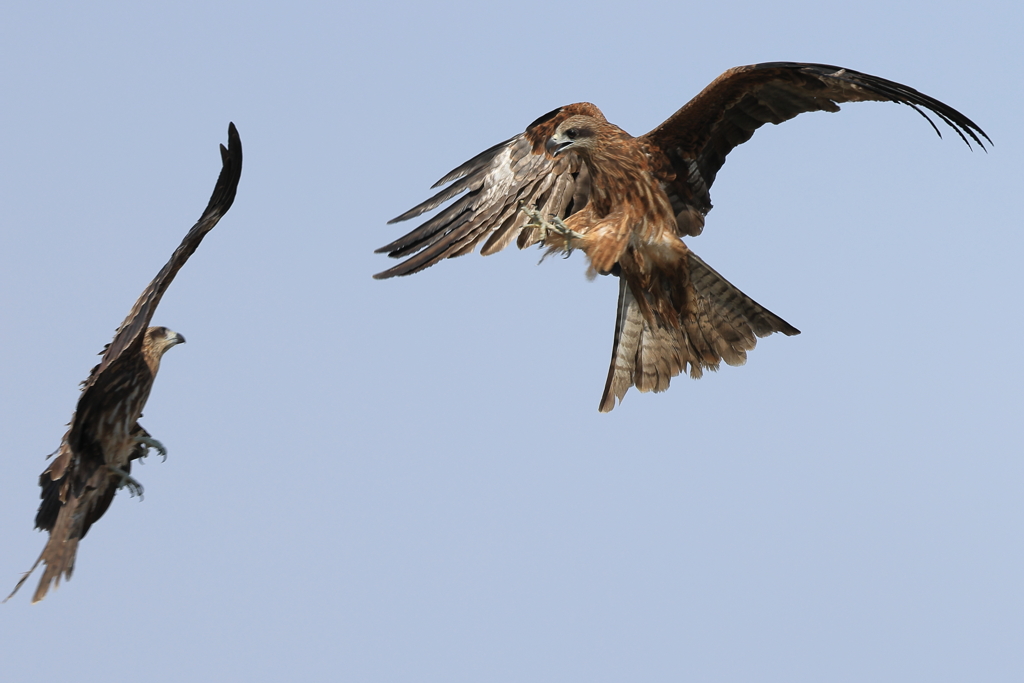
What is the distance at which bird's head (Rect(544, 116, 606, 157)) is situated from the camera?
9.59 meters

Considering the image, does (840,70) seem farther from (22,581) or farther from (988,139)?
(22,581)

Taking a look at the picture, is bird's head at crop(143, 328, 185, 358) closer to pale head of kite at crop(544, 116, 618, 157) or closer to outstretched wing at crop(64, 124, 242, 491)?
outstretched wing at crop(64, 124, 242, 491)

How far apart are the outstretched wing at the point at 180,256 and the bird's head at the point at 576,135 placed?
220 cm

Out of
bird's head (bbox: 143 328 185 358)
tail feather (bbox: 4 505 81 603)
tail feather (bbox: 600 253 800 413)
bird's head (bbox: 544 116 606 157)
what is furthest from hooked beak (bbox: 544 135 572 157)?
tail feather (bbox: 4 505 81 603)

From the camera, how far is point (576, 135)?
31.4ft

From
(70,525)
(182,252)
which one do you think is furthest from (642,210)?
(70,525)

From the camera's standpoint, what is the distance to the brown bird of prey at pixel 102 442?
9219 millimetres

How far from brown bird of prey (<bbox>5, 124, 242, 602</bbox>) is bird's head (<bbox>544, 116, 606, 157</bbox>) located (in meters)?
2.20

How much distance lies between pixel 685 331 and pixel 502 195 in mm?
1704

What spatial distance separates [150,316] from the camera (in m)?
8.92

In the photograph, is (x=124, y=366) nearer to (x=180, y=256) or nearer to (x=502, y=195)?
(x=180, y=256)

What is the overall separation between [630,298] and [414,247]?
162cm

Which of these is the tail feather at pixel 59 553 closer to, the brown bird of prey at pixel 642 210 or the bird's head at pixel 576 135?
the brown bird of prey at pixel 642 210

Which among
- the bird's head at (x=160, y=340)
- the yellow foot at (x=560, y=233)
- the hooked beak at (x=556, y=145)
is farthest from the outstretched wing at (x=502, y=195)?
the bird's head at (x=160, y=340)
